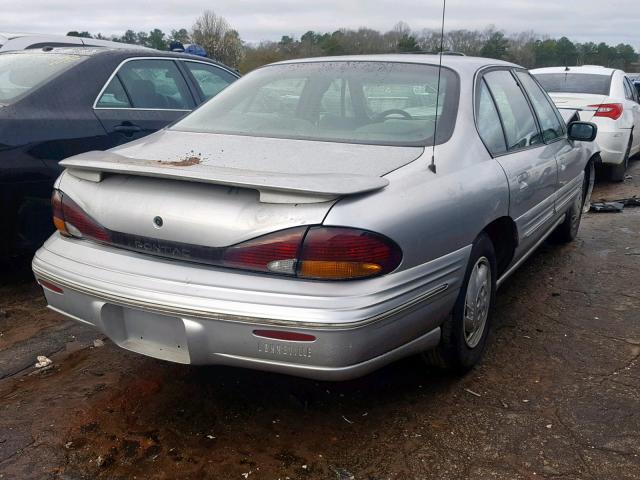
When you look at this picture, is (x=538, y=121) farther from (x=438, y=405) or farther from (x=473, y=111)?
(x=438, y=405)

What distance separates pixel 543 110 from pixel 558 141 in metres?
0.24

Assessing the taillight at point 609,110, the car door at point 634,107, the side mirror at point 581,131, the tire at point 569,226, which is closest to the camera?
the side mirror at point 581,131

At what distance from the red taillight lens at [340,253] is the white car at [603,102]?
6497 mm

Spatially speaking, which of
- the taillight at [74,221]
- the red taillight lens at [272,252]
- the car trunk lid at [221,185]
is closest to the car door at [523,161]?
the car trunk lid at [221,185]

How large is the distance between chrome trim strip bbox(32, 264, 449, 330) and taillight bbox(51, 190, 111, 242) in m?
0.21

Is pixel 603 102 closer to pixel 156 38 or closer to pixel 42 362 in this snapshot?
pixel 42 362

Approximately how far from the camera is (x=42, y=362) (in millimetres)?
3291

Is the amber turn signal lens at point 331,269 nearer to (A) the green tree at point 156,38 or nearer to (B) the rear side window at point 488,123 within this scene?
(B) the rear side window at point 488,123

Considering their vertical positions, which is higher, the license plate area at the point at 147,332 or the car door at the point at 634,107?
the license plate area at the point at 147,332

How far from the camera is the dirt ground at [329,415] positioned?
2434 millimetres

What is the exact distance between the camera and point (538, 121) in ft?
13.6

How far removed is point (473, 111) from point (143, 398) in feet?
6.75

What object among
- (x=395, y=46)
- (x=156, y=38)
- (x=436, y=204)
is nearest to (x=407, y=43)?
(x=395, y=46)

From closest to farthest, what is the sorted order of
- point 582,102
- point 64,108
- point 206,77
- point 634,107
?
point 64,108 → point 206,77 → point 582,102 → point 634,107
